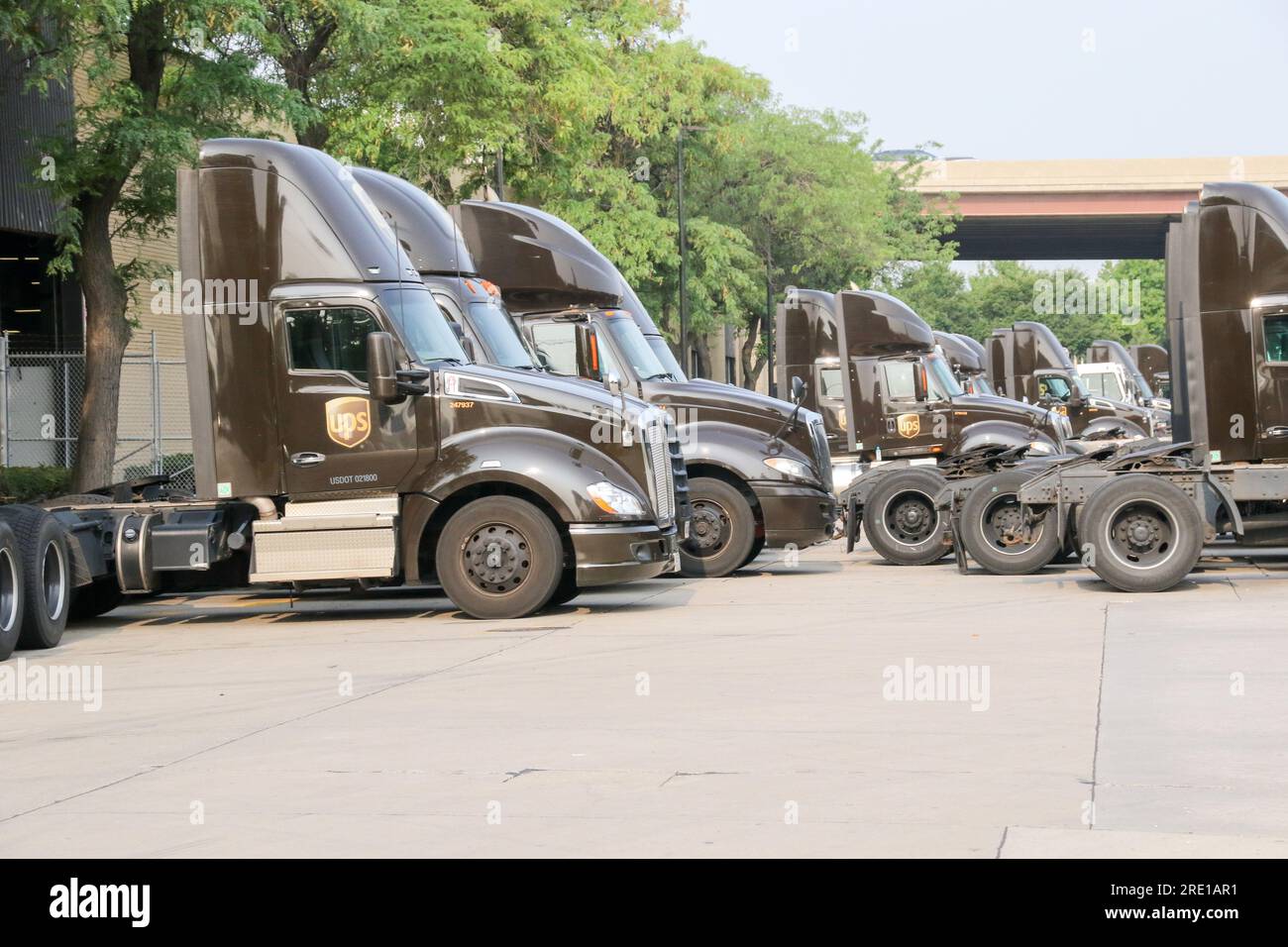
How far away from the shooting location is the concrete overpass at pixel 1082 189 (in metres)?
80.8

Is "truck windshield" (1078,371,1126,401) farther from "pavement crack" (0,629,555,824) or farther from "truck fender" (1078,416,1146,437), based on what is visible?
"pavement crack" (0,629,555,824)

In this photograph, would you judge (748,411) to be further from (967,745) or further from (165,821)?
(165,821)

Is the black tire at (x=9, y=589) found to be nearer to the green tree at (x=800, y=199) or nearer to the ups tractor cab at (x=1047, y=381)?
the ups tractor cab at (x=1047, y=381)

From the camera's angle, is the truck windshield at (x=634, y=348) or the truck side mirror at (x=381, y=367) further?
the truck windshield at (x=634, y=348)

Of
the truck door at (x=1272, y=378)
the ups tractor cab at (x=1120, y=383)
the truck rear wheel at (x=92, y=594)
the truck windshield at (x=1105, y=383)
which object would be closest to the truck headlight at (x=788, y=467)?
the truck door at (x=1272, y=378)

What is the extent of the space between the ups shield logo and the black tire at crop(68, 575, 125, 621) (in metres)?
2.77

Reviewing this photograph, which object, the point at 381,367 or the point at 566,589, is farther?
the point at 566,589

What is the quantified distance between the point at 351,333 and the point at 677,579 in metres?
5.29

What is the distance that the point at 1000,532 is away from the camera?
58.2ft

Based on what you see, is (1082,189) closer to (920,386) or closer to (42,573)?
(920,386)

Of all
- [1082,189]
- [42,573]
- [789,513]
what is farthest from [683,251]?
[1082,189]

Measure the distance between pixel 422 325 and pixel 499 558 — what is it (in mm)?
2162

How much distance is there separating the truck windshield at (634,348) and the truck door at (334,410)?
466cm

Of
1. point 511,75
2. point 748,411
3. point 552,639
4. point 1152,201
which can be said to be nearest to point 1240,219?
point 748,411
